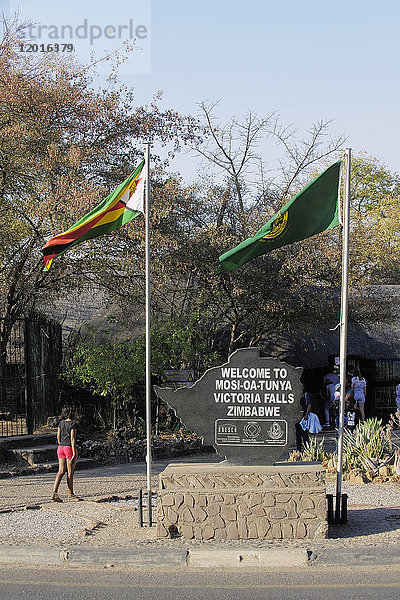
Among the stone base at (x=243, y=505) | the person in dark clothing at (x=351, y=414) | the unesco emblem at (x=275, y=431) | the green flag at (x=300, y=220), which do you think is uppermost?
the green flag at (x=300, y=220)

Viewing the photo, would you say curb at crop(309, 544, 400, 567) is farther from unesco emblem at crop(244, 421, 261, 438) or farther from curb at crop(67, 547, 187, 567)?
unesco emblem at crop(244, 421, 261, 438)

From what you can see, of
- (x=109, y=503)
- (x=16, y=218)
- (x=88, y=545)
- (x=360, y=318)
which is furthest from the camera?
(x=360, y=318)

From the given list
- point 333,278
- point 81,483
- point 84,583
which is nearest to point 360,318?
point 333,278

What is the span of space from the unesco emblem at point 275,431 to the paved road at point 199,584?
1682 millimetres

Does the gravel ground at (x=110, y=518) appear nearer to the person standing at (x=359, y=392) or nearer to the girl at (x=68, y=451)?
the girl at (x=68, y=451)

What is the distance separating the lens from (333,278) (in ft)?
58.0

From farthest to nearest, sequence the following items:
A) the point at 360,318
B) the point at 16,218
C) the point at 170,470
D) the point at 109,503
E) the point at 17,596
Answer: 1. the point at 360,318
2. the point at 16,218
3. the point at 109,503
4. the point at 170,470
5. the point at 17,596

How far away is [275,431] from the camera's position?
8484 mm

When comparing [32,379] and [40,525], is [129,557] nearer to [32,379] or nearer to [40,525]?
[40,525]

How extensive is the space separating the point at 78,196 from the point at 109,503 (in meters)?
6.58

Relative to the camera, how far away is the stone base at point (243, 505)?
8055 millimetres

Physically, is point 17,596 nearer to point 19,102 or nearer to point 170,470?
point 170,470

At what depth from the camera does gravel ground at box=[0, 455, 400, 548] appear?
798 centimetres

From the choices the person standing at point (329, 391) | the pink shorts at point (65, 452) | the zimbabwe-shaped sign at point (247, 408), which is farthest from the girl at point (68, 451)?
the person standing at point (329, 391)
